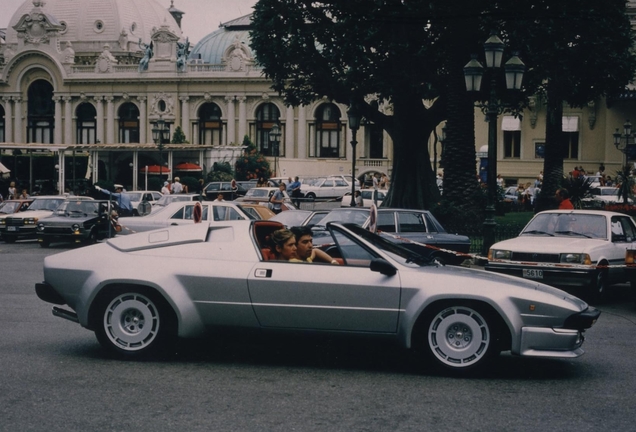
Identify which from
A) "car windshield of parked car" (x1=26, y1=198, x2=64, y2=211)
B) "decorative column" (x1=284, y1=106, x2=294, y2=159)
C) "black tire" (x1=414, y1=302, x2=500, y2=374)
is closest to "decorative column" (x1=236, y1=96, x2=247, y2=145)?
"decorative column" (x1=284, y1=106, x2=294, y2=159)

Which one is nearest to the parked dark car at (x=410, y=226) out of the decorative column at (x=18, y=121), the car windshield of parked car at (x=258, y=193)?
the car windshield of parked car at (x=258, y=193)

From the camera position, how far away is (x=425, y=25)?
103 feet

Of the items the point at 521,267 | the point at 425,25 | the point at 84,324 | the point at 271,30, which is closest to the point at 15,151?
the point at 271,30

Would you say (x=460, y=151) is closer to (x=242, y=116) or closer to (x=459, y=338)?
(x=459, y=338)

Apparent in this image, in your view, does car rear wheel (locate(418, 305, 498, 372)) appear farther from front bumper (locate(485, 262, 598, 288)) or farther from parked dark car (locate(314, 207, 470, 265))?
parked dark car (locate(314, 207, 470, 265))

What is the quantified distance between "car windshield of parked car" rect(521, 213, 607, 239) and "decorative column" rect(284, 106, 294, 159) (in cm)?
6961

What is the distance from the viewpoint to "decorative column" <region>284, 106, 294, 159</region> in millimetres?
85688

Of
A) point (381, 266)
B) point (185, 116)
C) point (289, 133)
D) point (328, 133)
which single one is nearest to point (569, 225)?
point (381, 266)

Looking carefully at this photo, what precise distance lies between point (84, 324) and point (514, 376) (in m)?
4.05

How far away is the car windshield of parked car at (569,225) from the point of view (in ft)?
53.2

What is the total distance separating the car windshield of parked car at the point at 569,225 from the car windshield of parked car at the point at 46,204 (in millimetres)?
19423

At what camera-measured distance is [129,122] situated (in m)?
89.9

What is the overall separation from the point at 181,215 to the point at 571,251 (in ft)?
38.8

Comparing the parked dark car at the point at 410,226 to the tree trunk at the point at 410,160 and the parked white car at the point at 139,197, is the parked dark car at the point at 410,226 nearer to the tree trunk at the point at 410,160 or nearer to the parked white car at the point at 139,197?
the tree trunk at the point at 410,160
